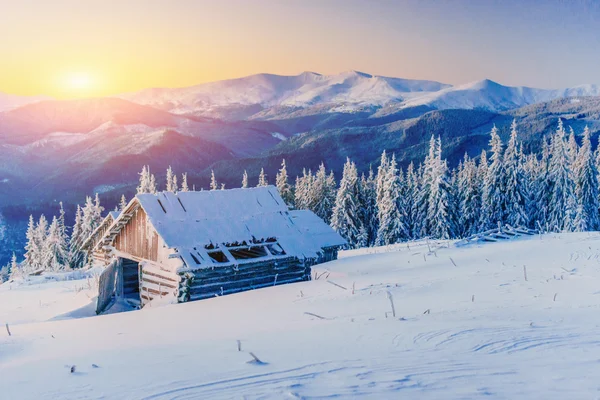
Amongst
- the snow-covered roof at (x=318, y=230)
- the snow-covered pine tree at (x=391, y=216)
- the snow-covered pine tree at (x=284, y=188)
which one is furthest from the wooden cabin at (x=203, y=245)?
the snow-covered pine tree at (x=284, y=188)

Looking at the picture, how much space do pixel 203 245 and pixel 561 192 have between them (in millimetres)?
45729

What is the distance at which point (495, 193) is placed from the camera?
49.9 meters

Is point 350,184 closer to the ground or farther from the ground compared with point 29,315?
farther from the ground

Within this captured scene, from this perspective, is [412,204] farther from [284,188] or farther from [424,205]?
[284,188]

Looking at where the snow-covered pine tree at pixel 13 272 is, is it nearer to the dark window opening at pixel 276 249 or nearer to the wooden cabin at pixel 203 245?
the wooden cabin at pixel 203 245

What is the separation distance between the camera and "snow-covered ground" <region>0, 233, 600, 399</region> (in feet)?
19.3

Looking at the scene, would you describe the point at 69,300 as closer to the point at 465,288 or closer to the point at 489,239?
the point at 465,288

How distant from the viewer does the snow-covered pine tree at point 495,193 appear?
1957 inches

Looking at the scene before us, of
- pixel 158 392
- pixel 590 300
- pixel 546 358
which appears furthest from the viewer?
pixel 590 300

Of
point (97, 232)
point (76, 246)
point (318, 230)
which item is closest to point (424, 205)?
point (318, 230)

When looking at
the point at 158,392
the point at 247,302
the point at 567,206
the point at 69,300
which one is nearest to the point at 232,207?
the point at 247,302

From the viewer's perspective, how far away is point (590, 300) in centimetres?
1043

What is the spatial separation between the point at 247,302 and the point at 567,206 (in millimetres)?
45962

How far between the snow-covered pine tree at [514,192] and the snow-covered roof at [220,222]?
36306 mm
